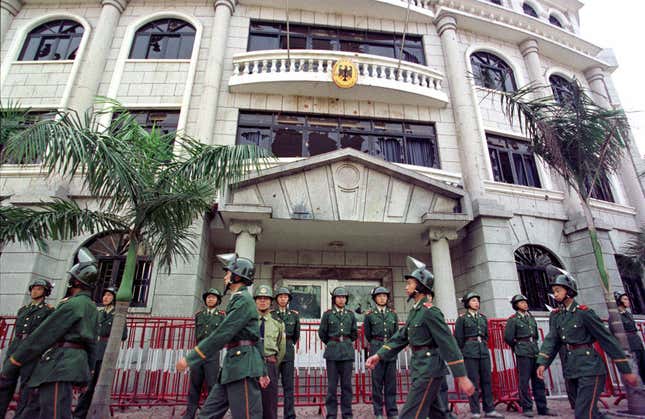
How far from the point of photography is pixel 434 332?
3.81 metres

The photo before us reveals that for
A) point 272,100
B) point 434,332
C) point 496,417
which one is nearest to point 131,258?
point 434,332

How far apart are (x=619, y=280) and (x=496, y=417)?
8.03 metres

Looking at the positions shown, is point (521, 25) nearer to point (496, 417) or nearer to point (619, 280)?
point (619, 280)

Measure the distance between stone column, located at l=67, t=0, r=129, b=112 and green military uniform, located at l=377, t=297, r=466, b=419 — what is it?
11.0 metres

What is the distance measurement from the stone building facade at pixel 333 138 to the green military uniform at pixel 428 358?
5193mm

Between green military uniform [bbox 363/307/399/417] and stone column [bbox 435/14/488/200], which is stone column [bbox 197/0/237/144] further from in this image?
stone column [bbox 435/14/488/200]

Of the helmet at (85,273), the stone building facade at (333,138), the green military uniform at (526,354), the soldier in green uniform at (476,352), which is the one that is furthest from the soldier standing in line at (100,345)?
the green military uniform at (526,354)

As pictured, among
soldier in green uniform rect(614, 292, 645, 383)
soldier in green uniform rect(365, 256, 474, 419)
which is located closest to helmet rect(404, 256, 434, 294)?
soldier in green uniform rect(365, 256, 474, 419)

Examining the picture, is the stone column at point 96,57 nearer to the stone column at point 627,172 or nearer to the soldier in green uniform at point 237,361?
the soldier in green uniform at point 237,361

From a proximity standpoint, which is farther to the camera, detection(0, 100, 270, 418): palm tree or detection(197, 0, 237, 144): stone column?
detection(197, 0, 237, 144): stone column

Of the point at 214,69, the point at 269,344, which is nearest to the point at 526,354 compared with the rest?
the point at 269,344

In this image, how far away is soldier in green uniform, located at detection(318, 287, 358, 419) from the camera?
5.57 metres

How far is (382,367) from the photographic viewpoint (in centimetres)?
581

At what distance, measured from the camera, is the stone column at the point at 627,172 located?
1312 centimetres
